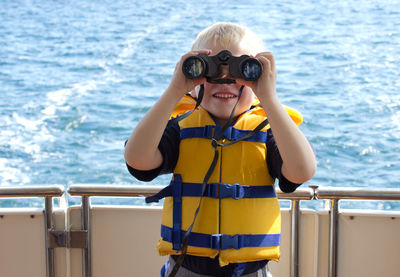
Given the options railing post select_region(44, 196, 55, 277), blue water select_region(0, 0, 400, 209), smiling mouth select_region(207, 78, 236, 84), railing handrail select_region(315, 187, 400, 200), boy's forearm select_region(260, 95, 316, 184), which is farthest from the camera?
blue water select_region(0, 0, 400, 209)

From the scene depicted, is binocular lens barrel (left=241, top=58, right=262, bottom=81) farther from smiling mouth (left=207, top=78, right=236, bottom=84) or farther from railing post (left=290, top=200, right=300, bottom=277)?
railing post (left=290, top=200, right=300, bottom=277)

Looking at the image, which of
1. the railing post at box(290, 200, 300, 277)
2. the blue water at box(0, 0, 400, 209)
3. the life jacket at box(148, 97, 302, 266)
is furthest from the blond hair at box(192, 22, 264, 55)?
the blue water at box(0, 0, 400, 209)

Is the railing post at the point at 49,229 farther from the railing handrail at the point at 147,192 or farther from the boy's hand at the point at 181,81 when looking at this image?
the boy's hand at the point at 181,81

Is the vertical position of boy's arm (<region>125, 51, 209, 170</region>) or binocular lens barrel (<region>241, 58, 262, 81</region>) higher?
binocular lens barrel (<region>241, 58, 262, 81</region>)

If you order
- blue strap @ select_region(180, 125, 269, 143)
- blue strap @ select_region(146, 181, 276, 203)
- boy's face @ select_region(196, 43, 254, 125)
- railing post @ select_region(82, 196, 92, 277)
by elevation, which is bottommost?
railing post @ select_region(82, 196, 92, 277)

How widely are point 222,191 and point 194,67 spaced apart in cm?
38

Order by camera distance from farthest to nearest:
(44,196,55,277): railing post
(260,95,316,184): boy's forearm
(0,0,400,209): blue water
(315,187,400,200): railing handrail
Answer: (0,0,400,209): blue water, (44,196,55,277): railing post, (315,187,400,200): railing handrail, (260,95,316,184): boy's forearm

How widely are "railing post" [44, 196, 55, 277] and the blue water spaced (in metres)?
6.34

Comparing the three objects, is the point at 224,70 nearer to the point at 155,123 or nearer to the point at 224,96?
the point at 224,96

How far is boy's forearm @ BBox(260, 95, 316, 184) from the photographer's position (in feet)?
4.84

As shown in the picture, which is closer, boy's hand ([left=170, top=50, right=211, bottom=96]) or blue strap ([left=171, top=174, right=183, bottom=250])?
boy's hand ([left=170, top=50, right=211, bottom=96])

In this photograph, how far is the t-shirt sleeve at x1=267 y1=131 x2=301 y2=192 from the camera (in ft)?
5.22

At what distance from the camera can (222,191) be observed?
1646 mm

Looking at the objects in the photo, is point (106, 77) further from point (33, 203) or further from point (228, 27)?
point (228, 27)
